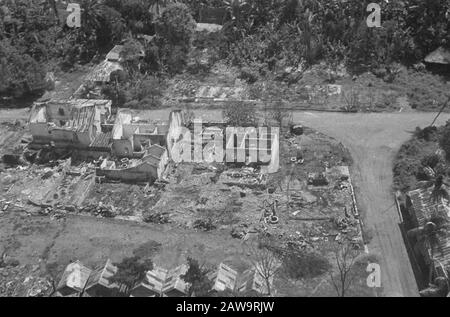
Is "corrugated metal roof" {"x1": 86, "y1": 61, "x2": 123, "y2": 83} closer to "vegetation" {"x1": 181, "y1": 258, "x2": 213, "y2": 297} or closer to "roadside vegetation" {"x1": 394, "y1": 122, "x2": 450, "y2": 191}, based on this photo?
"vegetation" {"x1": 181, "y1": 258, "x2": 213, "y2": 297}

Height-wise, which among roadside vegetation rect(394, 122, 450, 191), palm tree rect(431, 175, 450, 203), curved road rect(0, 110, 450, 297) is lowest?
curved road rect(0, 110, 450, 297)

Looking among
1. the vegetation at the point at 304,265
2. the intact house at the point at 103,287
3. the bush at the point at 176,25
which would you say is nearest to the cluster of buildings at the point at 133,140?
the vegetation at the point at 304,265

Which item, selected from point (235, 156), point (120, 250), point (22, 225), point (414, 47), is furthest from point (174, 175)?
point (414, 47)

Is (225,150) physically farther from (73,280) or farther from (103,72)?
(103,72)

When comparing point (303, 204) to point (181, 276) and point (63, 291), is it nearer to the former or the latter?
point (181, 276)

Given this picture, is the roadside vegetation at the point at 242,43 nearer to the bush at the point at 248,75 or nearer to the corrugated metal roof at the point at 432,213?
the bush at the point at 248,75

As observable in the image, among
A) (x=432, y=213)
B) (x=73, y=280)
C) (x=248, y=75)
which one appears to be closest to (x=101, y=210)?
(x=73, y=280)

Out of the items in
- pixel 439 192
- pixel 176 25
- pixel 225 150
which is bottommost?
pixel 225 150

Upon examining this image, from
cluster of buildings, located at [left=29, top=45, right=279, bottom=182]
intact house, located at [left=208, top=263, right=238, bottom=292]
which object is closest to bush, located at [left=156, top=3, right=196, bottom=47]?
cluster of buildings, located at [left=29, top=45, right=279, bottom=182]
